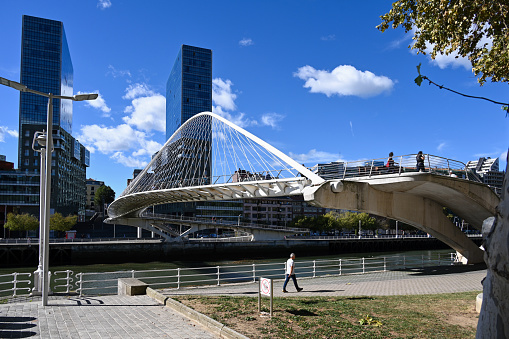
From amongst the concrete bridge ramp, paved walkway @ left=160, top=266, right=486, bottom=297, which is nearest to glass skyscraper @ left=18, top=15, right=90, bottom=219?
the concrete bridge ramp

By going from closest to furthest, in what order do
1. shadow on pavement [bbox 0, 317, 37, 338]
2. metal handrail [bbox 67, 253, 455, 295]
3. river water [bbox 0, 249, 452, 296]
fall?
shadow on pavement [bbox 0, 317, 37, 338]
metal handrail [bbox 67, 253, 455, 295]
river water [bbox 0, 249, 452, 296]

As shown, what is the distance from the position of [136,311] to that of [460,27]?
11.0 meters

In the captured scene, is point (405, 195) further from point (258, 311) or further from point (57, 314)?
point (57, 314)

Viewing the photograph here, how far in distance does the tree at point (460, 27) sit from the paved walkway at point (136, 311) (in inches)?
335

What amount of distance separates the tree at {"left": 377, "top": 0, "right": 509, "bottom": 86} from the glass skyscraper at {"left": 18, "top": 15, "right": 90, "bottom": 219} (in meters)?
91.1

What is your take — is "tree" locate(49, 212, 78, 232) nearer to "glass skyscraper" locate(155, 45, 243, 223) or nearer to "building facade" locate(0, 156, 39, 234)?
"building facade" locate(0, 156, 39, 234)

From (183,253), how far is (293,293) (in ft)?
148

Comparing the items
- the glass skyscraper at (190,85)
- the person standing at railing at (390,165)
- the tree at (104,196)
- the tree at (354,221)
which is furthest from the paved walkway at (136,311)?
the glass skyscraper at (190,85)

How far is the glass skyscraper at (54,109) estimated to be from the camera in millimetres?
92938

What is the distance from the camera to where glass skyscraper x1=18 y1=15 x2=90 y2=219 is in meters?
92.9

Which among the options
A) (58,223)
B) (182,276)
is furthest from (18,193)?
(182,276)

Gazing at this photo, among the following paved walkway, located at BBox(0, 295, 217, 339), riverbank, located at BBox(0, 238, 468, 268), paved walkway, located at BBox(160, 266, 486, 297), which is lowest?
riverbank, located at BBox(0, 238, 468, 268)

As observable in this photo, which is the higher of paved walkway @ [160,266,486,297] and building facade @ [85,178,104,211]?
building facade @ [85,178,104,211]

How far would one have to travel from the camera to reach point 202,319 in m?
9.55
